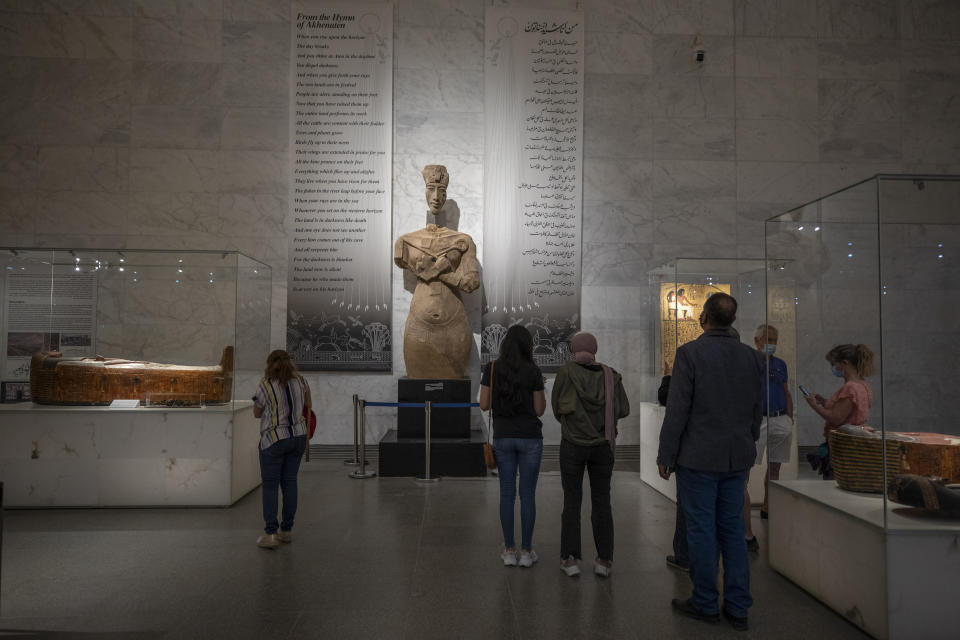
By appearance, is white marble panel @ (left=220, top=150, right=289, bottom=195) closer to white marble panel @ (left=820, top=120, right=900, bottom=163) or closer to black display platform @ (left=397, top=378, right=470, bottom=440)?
black display platform @ (left=397, top=378, right=470, bottom=440)

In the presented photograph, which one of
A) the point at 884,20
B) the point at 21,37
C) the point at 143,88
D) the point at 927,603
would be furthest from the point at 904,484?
the point at 21,37

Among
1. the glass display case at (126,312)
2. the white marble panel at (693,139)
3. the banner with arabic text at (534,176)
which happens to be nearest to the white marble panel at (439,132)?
the banner with arabic text at (534,176)

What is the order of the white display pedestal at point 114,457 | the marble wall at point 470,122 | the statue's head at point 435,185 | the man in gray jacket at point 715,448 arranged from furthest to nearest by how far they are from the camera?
1. the marble wall at point 470,122
2. the statue's head at point 435,185
3. the white display pedestal at point 114,457
4. the man in gray jacket at point 715,448

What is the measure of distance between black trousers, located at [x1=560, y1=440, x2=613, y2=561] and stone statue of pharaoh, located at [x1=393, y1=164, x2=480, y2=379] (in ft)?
13.6

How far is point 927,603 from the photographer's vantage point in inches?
123

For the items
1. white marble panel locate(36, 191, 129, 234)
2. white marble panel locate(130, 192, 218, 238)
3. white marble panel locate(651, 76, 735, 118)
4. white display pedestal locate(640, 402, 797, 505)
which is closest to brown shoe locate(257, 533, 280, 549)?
white display pedestal locate(640, 402, 797, 505)

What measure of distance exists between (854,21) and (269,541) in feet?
34.3

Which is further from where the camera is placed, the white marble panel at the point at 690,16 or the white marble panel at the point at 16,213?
the white marble panel at the point at 690,16

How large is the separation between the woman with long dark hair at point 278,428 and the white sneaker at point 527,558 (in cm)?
172

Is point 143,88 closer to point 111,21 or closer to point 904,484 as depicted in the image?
point 111,21

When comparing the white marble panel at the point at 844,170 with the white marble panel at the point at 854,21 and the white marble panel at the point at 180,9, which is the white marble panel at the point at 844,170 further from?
the white marble panel at the point at 180,9

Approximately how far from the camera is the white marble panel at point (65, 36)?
8.74 m

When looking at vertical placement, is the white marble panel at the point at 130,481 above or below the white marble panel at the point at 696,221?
below

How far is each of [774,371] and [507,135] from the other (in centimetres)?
588
